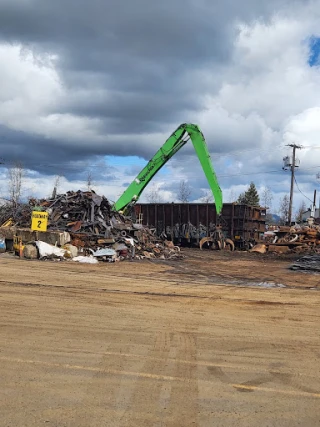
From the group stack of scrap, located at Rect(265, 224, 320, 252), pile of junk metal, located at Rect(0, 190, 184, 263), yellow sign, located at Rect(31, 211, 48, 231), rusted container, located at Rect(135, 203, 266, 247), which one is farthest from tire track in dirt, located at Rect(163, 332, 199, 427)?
rusted container, located at Rect(135, 203, 266, 247)

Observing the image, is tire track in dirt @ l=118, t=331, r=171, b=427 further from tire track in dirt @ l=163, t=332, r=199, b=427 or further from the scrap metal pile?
the scrap metal pile

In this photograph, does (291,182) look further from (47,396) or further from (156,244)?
(47,396)

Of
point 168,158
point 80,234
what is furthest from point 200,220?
point 80,234

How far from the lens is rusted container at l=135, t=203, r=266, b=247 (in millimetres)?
31359

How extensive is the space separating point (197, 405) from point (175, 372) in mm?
933

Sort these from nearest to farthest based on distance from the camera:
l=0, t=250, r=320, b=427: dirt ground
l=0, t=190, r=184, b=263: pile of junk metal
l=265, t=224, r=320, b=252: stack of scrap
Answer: l=0, t=250, r=320, b=427: dirt ground → l=0, t=190, r=184, b=263: pile of junk metal → l=265, t=224, r=320, b=252: stack of scrap

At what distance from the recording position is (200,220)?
32.4 meters

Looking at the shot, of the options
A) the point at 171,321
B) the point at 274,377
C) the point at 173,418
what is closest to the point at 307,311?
the point at 171,321

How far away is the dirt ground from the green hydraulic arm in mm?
16900

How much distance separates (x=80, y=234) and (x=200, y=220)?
11.8 metres

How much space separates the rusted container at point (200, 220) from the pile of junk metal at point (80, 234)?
555cm

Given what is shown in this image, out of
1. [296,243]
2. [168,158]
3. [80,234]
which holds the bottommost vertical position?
[296,243]

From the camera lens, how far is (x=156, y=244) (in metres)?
26.0

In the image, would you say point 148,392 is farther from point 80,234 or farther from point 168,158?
point 168,158
